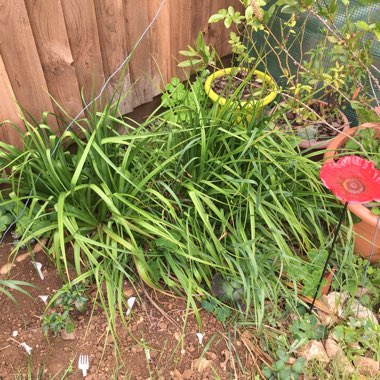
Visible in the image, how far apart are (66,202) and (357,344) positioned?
141 centimetres

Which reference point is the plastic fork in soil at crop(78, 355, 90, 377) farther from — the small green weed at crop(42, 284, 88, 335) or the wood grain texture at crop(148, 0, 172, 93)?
the wood grain texture at crop(148, 0, 172, 93)

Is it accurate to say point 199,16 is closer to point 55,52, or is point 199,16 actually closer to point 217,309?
point 55,52

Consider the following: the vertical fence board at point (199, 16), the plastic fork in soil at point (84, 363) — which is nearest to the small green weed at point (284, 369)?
the plastic fork in soil at point (84, 363)

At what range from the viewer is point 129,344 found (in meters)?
1.71

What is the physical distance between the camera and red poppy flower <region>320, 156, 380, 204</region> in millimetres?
1290

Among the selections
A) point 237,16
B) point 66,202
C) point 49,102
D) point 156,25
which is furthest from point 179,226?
point 156,25

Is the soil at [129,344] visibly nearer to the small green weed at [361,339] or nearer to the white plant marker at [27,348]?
the white plant marker at [27,348]

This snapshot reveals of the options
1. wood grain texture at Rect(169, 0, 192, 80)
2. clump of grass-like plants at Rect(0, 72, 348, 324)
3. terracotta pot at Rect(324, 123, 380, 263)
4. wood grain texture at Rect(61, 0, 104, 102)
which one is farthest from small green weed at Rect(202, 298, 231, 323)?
wood grain texture at Rect(169, 0, 192, 80)

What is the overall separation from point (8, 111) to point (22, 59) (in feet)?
0.83

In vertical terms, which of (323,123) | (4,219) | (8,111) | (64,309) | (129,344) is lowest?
(129,344)

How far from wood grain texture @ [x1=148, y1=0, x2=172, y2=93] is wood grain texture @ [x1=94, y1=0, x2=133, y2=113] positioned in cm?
21

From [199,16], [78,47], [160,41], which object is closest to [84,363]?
[78,47]

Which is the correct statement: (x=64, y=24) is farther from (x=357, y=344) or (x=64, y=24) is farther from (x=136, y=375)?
(x=357, y=344)

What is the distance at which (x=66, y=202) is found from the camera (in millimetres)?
1840
